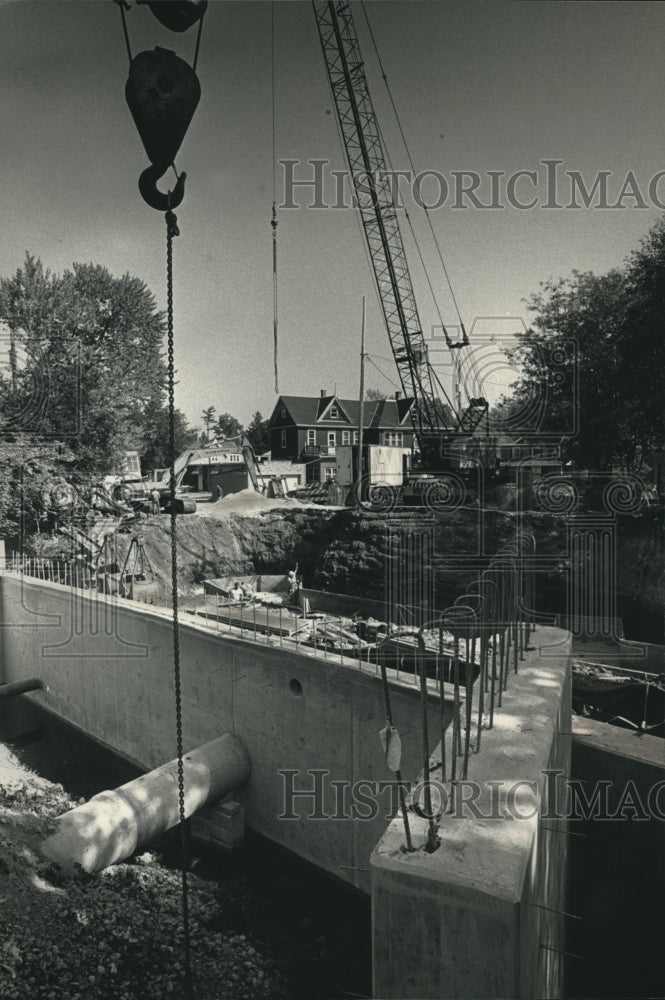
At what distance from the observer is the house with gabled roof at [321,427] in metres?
48.6

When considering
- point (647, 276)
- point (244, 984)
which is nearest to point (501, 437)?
point (647, 276)

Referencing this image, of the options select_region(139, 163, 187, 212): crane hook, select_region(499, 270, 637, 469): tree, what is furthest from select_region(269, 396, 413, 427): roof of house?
select_region(139, 163, 187, 212): crane hook

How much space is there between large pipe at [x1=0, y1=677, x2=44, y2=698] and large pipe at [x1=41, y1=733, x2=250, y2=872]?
8939 mm

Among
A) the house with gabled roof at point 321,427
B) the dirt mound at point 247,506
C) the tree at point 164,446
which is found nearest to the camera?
the dirt mound at point 247,506

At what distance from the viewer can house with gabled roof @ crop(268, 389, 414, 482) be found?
48594 mm

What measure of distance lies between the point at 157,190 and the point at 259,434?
64463 mm

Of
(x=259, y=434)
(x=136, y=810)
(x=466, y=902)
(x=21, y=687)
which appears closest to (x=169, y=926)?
(x=136, y=810)

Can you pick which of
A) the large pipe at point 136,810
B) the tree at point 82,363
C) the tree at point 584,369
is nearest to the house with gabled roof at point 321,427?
the tree at point 82,363

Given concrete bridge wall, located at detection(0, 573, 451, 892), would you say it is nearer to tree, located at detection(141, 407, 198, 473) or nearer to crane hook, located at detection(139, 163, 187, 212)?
crane hook, located at detection(139, 163, 187, 212)

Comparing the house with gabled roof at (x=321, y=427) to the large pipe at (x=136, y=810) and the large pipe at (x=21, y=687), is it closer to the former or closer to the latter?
the large pipe at (x=21, y=687)

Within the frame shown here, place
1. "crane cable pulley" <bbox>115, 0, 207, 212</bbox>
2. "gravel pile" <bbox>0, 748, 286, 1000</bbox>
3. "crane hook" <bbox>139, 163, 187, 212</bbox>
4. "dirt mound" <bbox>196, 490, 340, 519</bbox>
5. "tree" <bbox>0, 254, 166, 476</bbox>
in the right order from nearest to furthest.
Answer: "crane cable pulley" <bbox>115, 0, 207, 212</bbox> → "crane hook" <bbox>139, 163, 187, 212</bbox> → "gravel pile" <bbox>0, 748, 286, 1000</bbox> → "tree" <bbox>0, 254, 166, 476</bbox> → "dirt mound" <bbox>196, 490, 340, 519</bbox>

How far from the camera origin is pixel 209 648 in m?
12.8

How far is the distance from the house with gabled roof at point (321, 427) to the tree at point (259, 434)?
44.7 ft

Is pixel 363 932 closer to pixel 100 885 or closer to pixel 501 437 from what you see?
pixel 100 885
